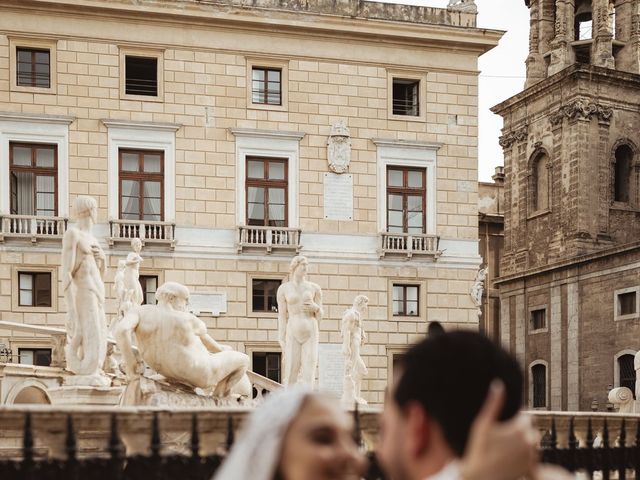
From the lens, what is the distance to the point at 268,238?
2816 centimetres

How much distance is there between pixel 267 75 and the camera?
29000mm

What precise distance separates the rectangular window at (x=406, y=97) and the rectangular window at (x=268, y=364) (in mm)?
7341

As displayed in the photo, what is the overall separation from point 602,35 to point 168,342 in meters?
41.8

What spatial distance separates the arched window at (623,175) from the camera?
47438 millimetres

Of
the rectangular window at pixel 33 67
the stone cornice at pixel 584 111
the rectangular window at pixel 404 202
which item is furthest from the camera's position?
the stone cornice at pixel 584 111

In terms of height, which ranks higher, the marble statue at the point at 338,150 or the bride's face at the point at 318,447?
the marble statue at the point at 338,150

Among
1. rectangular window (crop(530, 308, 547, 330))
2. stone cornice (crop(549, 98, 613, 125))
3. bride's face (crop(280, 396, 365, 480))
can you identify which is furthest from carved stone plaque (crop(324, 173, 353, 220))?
bride's face (crop(280, 396, 365, 480))

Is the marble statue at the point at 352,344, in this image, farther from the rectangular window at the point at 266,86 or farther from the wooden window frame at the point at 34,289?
the rectangular window at the point at 266,86

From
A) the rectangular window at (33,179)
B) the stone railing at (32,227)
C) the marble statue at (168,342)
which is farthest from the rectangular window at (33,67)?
the marble statue at (168,342)

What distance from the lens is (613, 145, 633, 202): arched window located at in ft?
156

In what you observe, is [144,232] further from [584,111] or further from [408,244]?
[584,111]

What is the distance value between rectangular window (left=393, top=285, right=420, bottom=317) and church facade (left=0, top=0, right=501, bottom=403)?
0.14ft

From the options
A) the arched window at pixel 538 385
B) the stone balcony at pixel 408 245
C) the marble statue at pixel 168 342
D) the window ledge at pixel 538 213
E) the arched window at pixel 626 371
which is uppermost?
the window ledge at pixel 538 213

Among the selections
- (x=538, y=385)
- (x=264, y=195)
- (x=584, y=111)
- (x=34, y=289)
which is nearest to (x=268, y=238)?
(x=264, y=195)
